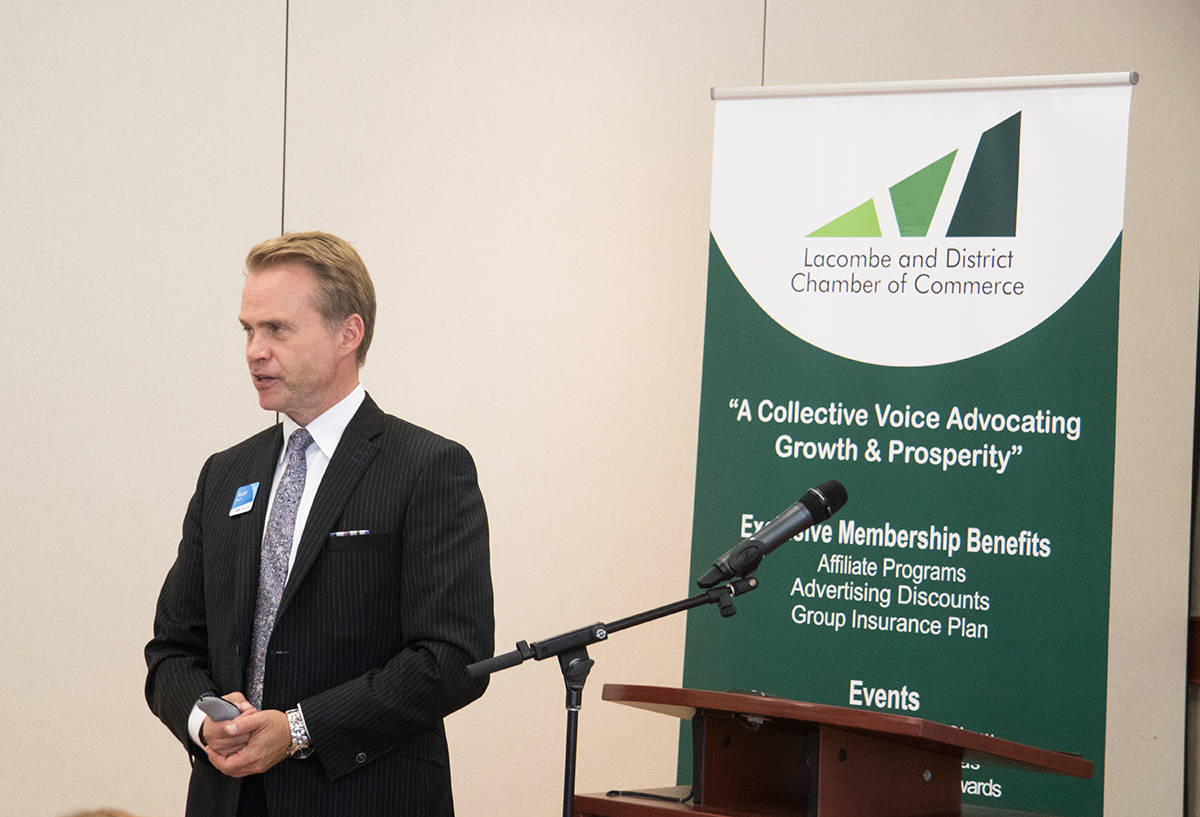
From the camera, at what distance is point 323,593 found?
2.08 meters

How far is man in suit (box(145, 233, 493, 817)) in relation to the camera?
2021 mm

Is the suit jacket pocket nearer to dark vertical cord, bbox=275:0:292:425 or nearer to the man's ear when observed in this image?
the man's ear

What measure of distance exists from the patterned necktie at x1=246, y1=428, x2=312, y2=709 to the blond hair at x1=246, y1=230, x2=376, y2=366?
0.28 m

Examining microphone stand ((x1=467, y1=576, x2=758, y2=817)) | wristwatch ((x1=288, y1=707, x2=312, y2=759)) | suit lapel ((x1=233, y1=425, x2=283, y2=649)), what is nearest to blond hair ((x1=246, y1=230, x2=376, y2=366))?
suit lapel ((x1=233, y1=425, x2=283, y2=649))

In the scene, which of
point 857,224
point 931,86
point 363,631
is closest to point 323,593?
point 363,631

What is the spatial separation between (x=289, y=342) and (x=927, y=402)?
59.7 inches

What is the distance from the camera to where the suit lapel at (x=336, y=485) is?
2064mm

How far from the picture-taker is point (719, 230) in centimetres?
315

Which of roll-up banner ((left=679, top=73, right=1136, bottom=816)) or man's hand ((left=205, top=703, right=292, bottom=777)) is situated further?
roll-up banner ((left=679, top=73, right=1136, bottom=816))

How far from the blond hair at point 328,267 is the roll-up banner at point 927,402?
44.6 inches

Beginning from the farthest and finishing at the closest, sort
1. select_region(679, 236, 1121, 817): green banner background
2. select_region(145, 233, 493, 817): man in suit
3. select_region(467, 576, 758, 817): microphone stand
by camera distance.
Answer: select_region(679, 236, 1121, 817): green banner background, select_region(145, 233, 493, 817): man in suit, select_region(467, 576, 758, 817): microphone stand

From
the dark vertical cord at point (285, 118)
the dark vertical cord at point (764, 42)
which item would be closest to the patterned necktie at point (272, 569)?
the dark vertical cord at point (285, 118)

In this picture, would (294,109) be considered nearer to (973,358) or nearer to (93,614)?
(93,614)

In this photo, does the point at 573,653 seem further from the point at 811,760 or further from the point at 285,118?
the point at 285,118
